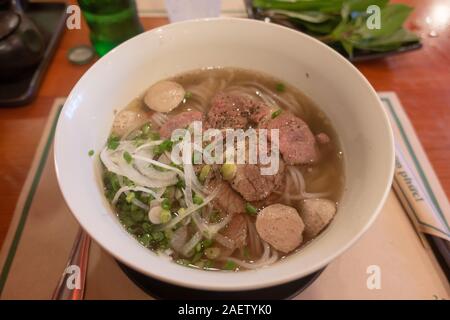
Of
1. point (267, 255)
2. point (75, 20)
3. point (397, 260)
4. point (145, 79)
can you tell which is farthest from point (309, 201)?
point (75, 20)

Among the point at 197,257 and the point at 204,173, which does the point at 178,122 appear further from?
the point at 197,257

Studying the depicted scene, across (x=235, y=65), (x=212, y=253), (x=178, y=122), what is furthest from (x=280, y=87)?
(x=212, y=253)

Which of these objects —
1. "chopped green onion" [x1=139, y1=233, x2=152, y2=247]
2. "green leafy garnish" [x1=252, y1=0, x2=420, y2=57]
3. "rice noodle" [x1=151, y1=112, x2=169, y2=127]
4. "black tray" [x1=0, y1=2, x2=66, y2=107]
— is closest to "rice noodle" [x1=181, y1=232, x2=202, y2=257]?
"chopped green onion" [x1=139, y1=233, x2=152, y2=247]

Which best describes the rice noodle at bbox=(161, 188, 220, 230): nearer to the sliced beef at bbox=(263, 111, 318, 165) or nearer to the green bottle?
the sliced beef at bbox=(263, 111, 318, 165)

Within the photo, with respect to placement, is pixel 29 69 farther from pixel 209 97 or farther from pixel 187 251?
pixel 187 251

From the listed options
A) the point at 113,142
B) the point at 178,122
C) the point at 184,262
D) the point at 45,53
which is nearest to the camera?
the point at 184,262

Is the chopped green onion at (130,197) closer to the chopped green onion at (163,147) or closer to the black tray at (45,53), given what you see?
the chopped green onion at (163,147)
